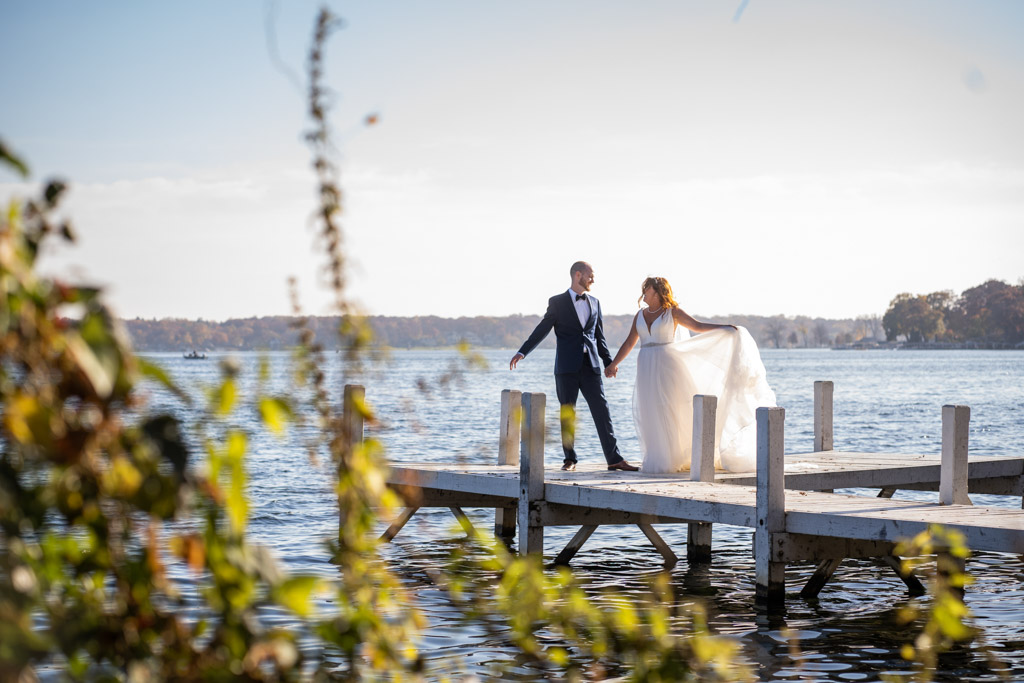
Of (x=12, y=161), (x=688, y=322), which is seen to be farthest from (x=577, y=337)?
(x=12, y=161)

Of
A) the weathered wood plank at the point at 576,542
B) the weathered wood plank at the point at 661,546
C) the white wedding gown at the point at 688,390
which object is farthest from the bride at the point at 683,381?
the weathered wood plank at the point at 576,542

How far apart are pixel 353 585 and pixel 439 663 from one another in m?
6.93

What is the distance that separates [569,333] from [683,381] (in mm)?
1286

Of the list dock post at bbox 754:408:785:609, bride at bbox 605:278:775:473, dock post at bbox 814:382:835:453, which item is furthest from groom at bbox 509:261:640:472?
dock post at bbox 814:382:835:453

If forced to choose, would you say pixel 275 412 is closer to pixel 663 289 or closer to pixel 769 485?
pixel 769 485

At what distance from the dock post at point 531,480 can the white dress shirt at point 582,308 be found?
158cm

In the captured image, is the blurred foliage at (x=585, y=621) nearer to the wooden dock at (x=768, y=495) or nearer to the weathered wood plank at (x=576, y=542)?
the wooden dock at (x=768, y=495)

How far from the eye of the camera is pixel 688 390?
11.5 meters

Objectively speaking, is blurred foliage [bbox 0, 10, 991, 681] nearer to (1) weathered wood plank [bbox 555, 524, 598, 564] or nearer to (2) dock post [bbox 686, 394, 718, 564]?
(2) dock post [bbox 686, 394, 718, 564]

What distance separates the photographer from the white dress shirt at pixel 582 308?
11758mm

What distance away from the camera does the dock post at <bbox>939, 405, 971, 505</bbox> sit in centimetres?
937

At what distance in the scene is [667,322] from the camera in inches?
453

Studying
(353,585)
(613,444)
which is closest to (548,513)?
(613,444)

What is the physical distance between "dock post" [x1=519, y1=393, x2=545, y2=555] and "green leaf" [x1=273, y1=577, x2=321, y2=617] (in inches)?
351
